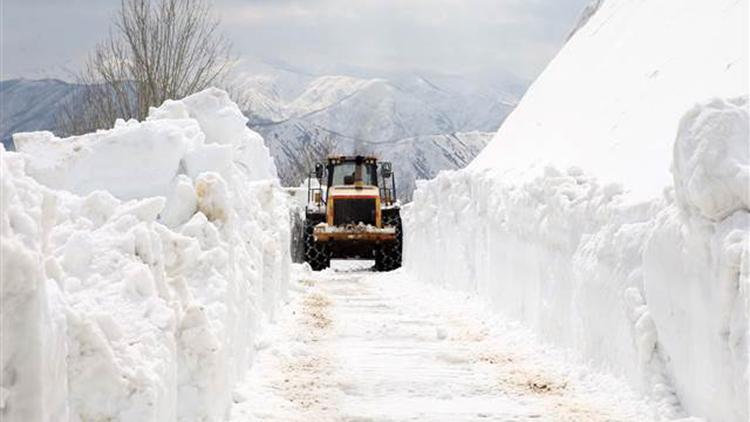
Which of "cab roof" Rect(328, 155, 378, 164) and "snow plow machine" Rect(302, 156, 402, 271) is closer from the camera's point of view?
"snow plow machine" Rect(302, 156, 402, 271)

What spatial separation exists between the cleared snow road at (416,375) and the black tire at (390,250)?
465 inches

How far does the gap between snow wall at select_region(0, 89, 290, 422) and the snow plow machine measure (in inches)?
558

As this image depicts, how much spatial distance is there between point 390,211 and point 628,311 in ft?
63.6

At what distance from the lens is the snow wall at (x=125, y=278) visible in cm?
333

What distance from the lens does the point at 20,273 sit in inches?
127

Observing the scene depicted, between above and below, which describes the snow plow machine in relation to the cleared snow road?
above

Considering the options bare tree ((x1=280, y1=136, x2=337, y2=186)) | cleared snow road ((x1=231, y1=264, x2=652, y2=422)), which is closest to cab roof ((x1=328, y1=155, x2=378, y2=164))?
cleared snow road ((x1=231, y1=264, x2=652, y2=422))

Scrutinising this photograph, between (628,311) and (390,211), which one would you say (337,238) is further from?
(628,311)

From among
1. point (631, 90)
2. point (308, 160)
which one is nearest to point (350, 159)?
point (631, 90)

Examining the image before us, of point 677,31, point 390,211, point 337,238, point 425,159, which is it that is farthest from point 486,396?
point 425,159

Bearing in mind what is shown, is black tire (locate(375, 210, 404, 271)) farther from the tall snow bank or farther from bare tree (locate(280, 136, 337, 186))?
bare tree (locate(280, 136, 337, 186))

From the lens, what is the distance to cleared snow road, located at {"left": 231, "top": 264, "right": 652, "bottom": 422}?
7156 mm

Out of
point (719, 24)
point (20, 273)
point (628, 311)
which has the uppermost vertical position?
point (719, 24)

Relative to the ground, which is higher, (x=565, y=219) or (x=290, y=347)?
(x=565, y=219)
